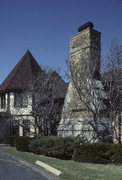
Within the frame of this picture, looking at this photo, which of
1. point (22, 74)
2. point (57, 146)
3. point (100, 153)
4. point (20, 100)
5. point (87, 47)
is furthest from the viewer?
point (22, 74)

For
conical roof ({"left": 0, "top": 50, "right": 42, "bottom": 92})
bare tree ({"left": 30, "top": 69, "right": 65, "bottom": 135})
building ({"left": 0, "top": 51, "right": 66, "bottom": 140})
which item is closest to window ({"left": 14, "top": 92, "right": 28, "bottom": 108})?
building ({"left": 0, "top": 51, "right": 66, "bottom": 140})

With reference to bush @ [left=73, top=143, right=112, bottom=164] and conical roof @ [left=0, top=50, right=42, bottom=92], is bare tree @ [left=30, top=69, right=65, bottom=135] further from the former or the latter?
bush @ [left=73, top=143, right=112, bottom=164]

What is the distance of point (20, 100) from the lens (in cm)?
2372

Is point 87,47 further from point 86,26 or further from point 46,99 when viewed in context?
point 46,99

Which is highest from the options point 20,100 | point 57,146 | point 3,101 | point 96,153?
point 3,101

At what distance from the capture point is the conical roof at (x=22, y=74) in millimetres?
25406

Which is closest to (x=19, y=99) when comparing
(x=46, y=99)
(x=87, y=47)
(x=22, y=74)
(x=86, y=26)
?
(x=22, y=74)

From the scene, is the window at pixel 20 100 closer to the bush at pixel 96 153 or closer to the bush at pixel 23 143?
the bush at pixel 23 143

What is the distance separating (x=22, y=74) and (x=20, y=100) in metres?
4.27

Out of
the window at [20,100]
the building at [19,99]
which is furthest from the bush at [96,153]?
the window at [20,100]

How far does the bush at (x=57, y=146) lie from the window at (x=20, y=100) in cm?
672

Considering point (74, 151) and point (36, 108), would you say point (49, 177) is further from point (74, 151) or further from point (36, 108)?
point (36, 108)

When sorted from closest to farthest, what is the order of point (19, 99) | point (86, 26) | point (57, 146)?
point (57, 146) → point (86, 26) → point (19, 99)

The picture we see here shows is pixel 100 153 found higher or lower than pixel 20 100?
lower
